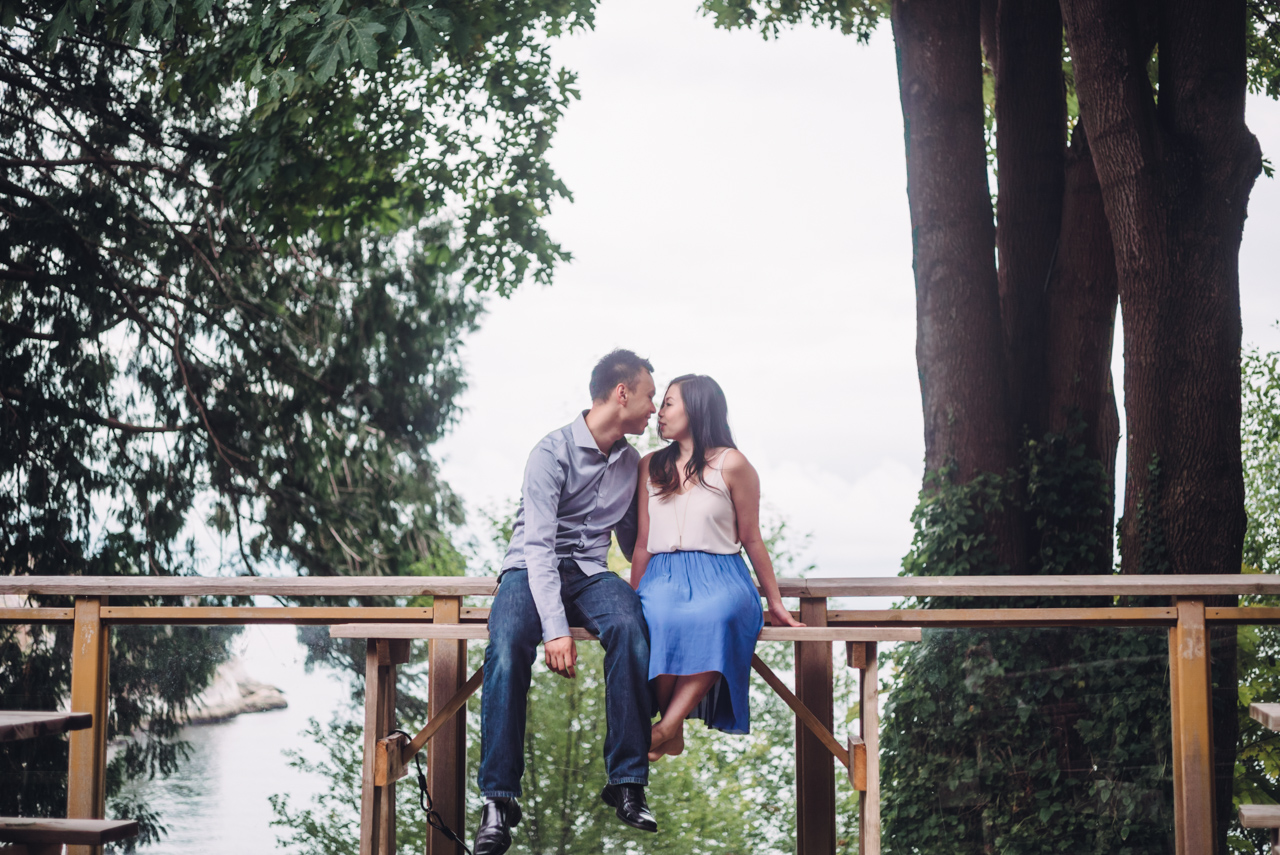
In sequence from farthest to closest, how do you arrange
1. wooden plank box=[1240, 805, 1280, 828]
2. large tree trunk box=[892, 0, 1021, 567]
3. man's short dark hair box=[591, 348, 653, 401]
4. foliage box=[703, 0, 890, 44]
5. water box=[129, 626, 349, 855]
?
foliage box=[703, 0, 890, 44] → large tree trunk box=[892, 0, 1021, 567] → water box=[129, 626, 349, 855] → man's short dark hair box=[591, 348, 653, 401] → wooden plank box=[1240, 805, 1280, 828]

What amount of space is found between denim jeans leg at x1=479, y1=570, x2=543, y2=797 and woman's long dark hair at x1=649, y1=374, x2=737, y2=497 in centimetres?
55

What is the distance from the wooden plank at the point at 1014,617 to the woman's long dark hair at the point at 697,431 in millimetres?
599

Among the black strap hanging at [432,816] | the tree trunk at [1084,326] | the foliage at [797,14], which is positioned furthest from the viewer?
the foliage at [797,14]

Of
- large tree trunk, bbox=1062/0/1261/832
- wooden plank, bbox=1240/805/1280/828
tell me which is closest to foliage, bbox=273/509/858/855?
wooden plank, bbox=1240/805/1280/828

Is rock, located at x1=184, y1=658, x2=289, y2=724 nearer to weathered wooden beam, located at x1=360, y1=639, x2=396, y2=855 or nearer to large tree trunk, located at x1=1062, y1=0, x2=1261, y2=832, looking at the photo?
weathered wooden beam, located at x1=360, y1=639, x2=396, y2=855

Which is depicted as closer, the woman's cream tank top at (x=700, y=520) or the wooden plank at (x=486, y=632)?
the wooden plank at (x=486, y=632)

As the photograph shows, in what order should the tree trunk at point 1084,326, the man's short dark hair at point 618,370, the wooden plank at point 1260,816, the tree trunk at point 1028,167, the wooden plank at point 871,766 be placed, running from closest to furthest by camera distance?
the wooden plank at point 1260,816 < the wooden plank at point 871,766 < the man's short dark hair at point 618,370 < the tree trunk at point 1084,326 < the tree trunk at point 1028,167

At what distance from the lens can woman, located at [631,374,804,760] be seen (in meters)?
3.19

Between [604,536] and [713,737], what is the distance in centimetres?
80

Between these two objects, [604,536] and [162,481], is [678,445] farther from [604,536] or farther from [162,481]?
[162,481]

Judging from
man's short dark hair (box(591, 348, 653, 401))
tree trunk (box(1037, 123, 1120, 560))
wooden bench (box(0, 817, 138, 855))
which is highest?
tree trunk (box(1037, 123, 1120, 560))

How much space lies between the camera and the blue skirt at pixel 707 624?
3.17 m

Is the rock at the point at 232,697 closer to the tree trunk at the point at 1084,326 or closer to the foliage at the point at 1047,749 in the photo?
the foliage at the point at 1047,749

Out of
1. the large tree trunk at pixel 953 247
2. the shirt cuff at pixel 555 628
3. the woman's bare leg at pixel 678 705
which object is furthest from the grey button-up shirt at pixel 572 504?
the large tree trunk at pixel 953 247
